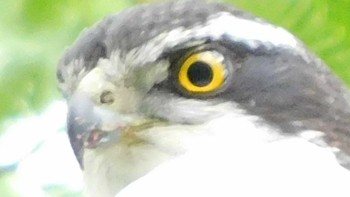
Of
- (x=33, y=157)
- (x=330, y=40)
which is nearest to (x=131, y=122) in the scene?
(x=330, y=40)

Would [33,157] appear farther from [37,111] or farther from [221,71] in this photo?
[221,71]

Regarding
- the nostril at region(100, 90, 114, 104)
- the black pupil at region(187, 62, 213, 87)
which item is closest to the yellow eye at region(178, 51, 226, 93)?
the black pupil at region(187, 62, 213, 87)

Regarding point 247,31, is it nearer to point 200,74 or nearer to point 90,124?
point 200,74

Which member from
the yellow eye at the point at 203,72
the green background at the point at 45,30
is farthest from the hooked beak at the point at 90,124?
the green background at the point at 45,30

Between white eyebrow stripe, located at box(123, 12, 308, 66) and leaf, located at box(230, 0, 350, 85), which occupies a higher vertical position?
leaf, located at box(230, 0, 350, 85)

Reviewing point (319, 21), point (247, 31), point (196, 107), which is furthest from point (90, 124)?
point (319, 21)

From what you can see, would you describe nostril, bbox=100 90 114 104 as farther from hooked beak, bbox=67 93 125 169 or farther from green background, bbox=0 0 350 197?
green background, bbox=0 0 350 197

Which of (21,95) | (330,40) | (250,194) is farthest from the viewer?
(21,95)
